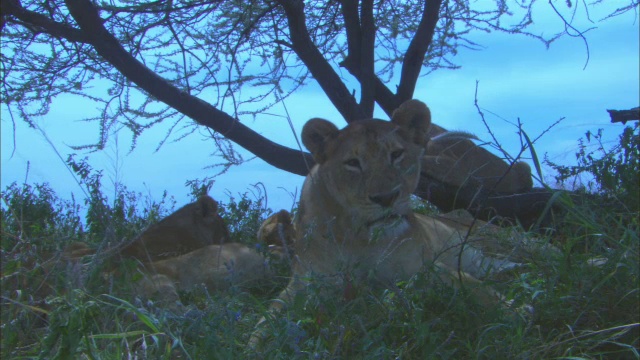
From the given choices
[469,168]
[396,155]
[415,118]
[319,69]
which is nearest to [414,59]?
[319,69]

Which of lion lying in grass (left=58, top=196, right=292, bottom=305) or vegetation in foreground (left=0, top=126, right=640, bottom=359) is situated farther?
lion lying in grass (left=58, top=196, right=292, bottom=305)

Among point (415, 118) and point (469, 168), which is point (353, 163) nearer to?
point (415, 118)

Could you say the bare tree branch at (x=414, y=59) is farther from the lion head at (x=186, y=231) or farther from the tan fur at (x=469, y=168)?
the lion head at (x=186, y=231)

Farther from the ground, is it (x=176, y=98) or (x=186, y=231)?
(x=176, y=98)

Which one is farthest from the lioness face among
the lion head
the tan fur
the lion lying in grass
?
the tan fur

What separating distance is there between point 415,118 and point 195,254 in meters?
1.97

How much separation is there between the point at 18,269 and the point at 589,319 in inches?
101

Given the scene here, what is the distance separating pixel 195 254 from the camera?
5.57 metres

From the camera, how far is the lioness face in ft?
13.5

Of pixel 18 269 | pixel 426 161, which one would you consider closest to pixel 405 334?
pixel 18 269

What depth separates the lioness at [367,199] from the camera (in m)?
4.10

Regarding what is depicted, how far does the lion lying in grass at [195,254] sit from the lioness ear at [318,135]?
56 cm

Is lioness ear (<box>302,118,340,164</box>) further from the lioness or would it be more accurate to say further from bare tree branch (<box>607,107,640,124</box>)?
bare tree branch (<box>607,107,640,124</box>)

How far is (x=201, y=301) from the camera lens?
4.62m
